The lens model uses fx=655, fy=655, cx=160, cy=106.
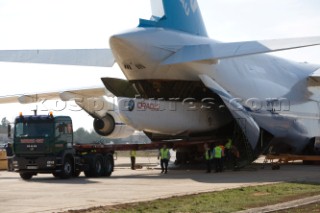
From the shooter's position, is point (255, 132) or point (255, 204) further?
point (255, 132)

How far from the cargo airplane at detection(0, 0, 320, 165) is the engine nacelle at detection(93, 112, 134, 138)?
0.05 metres

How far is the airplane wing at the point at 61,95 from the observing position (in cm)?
3131

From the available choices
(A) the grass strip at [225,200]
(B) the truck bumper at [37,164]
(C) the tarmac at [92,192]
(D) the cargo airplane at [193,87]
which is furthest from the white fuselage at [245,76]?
(A) the grass strip at [225,200]

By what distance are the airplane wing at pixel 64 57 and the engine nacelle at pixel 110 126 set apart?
23.8ft

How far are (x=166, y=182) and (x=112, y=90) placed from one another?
24.5 feet

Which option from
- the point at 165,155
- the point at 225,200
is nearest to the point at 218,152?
the point at 165,155

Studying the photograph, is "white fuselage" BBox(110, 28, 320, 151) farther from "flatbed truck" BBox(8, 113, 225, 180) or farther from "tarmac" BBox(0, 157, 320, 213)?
"tarmac" BBox(0, 157, 320, 213)

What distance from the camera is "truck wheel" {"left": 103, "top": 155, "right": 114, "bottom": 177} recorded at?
24.0m

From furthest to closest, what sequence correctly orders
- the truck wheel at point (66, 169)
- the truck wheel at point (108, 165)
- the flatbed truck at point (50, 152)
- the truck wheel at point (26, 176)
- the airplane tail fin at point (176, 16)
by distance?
the truck wheel at point (108, 165), the airplane tail fin at point (176, 16), the truck wheel at point (26, 176), the truck wheel at point (66, 169), the flatbed truck at point (50, 152)

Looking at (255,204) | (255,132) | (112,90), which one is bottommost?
(255,204)

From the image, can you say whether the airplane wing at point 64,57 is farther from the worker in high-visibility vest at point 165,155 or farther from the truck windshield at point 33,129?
the worker in high-visibility vest at point 165,155

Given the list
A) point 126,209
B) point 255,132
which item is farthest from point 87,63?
point 126,209

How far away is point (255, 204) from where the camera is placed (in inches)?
507

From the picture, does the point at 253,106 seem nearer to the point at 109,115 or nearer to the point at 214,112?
the point at 214,112
